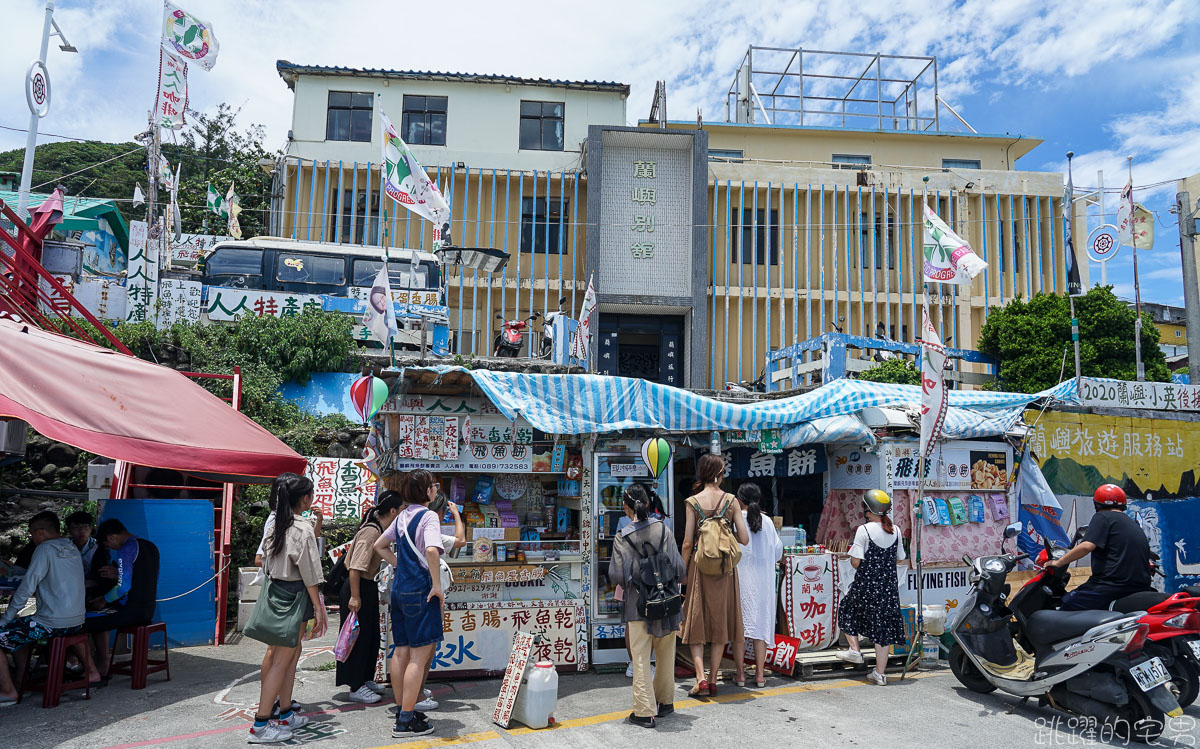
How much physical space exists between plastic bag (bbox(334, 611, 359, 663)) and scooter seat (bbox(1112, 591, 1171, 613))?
6015 millimetres

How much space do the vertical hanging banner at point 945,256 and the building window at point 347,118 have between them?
16.8 meters

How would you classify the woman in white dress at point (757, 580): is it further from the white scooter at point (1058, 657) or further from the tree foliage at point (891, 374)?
the tree foliage at point (891, 374)

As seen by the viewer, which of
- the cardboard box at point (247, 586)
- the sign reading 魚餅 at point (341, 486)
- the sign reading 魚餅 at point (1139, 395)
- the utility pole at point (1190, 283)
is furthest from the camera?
the utility pole at point (1190, 283)

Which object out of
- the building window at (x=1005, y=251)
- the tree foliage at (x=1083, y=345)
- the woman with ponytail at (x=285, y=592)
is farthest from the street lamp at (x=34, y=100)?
the building window at (x=1005, y=251)

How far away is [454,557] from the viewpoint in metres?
6.62

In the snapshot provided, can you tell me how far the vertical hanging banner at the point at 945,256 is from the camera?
321 inches

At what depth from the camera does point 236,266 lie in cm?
1532

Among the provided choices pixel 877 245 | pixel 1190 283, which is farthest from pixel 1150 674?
pixel 877 245

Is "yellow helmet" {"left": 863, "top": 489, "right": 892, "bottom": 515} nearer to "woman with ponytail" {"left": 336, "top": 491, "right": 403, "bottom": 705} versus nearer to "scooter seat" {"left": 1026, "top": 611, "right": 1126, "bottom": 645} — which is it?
"scooter seat" {"left": 1026, "top": 611, "right": 1126, "bottom": 645}

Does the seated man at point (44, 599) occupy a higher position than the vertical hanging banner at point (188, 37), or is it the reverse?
the vertical hanging banner at point (188, 37)

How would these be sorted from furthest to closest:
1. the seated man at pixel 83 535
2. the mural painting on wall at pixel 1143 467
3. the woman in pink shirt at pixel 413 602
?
1. the mural painting on wall at pixel 1143 467
2. the seated man at pixel 83 535
3. the woman in pink shirt at pixel 413 602

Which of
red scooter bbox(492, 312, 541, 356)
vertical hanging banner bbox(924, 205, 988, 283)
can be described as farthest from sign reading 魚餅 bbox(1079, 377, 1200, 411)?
red scooter bbox(492, 312, 541, 356)

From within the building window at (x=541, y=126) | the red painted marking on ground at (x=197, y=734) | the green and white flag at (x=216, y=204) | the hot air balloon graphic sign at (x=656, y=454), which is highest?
the building window at (x=541, y=126)

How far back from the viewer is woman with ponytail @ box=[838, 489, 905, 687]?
21.8ft
